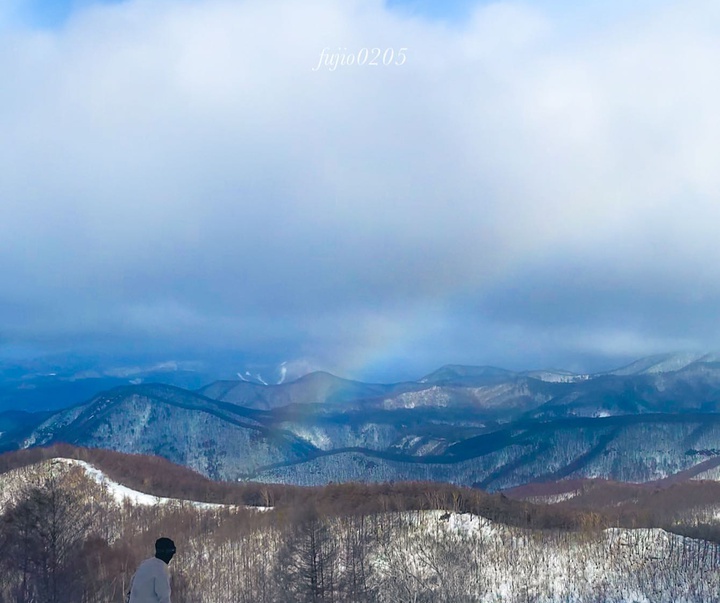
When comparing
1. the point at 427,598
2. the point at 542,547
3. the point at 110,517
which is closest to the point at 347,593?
the point at 427,598

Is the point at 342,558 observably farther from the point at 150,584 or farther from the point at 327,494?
the point at 150,584

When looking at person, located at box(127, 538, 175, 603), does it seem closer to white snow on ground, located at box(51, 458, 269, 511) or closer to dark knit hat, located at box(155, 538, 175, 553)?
dark knit hat, located at box(155, 538, 175, 553)

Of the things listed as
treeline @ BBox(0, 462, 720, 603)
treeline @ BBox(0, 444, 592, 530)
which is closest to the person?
treeline @ BBox(0, 462, 720, 603)

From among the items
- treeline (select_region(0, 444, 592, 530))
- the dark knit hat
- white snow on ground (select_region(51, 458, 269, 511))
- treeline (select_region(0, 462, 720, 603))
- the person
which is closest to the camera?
the person

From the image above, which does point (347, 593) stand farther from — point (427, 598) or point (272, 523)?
point (272, 523)

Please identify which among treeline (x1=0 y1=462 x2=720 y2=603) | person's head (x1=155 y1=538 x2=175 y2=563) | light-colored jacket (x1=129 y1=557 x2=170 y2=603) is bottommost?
treeline (x1=0 y1=462 x2=720 y2=603)

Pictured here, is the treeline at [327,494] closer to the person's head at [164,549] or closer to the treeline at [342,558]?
the treeline at [342,558]
